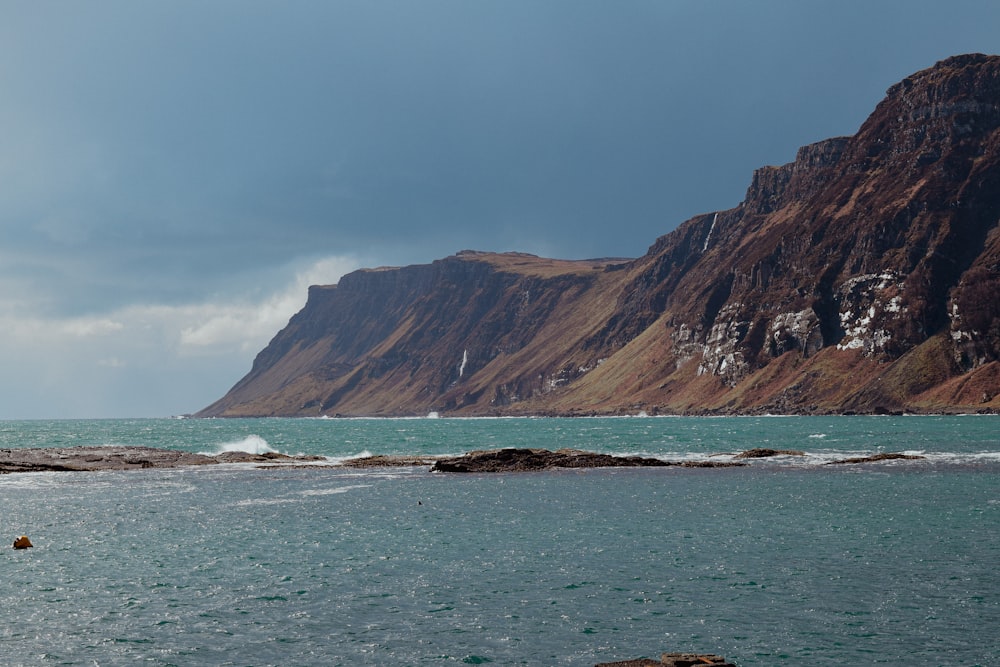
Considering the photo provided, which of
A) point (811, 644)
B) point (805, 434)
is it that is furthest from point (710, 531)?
point (805, 434)

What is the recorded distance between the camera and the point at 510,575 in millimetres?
33906

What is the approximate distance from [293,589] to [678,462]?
68039 mm

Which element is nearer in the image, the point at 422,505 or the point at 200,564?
the point at 200,564

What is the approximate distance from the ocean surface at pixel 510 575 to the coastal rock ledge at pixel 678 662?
1.75m

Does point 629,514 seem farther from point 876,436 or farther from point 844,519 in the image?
point 876,436

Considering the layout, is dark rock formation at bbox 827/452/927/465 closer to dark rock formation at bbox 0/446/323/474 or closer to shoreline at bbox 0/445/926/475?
shoreline at bbox 0/445/926/475

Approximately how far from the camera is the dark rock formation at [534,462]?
89.8m

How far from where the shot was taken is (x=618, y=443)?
142 metres

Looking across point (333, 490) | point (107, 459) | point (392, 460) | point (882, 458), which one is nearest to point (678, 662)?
point (333, 490)

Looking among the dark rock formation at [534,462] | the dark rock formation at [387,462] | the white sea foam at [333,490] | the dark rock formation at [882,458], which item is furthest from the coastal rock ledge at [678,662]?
the dark rock formation at [387,462]

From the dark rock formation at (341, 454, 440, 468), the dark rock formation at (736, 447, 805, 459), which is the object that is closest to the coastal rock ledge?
the dark rock formation at (341, 454, 440, 468)

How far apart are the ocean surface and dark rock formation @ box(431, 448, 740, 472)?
21.1 metres

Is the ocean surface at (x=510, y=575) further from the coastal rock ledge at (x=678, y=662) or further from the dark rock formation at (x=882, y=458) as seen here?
the dark rock formation at (x=882, y=458)

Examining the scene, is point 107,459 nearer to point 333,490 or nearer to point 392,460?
point 392,460
